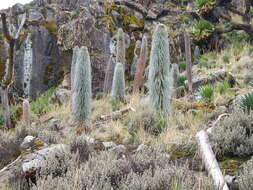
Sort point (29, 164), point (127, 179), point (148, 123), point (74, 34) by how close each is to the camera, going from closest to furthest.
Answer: point (127, 179) < point (29, 164) < point (148, 123) < point (74, 34)

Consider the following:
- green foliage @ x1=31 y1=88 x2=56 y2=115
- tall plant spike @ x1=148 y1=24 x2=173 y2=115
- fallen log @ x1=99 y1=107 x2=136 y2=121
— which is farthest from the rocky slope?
tall plant spike @ x1=148 y1=24 x2=173 y2=115

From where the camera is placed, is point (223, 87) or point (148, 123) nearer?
point (148, 123)

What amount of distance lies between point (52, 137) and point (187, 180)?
9.94 feet

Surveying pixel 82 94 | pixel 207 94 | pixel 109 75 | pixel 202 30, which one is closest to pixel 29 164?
pixel 82 94

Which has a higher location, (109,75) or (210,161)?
(109,75)

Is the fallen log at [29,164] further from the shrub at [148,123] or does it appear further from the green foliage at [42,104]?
the green foliage at [42,104]

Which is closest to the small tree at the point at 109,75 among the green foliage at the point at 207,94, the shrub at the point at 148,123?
the green foliage at the point at 207,94

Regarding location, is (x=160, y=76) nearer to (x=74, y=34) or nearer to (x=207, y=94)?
(x=207, y=94)

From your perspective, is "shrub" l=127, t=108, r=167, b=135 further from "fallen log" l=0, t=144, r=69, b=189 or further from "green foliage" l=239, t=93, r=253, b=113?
"fallen log" l=0, t=144, r=69, b=189

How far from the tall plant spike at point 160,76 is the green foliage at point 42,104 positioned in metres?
5.19

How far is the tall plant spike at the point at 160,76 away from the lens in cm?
612

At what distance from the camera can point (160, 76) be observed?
6211 millimetres

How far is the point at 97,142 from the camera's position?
181 inches

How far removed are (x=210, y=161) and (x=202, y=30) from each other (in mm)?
10699
